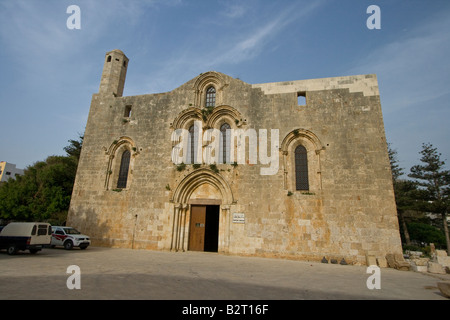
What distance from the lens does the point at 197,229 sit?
15.5 meters

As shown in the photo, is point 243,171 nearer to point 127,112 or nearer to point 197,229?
point 197,229

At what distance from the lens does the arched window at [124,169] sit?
17094 millimetres

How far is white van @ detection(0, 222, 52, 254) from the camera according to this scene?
11.3 m

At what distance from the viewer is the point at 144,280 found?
6.66m

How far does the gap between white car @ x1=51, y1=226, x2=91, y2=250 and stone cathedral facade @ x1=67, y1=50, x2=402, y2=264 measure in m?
1.31

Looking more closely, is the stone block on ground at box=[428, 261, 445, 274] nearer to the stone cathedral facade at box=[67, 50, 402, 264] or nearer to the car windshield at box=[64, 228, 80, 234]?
the stone cathedral facade at box=[67, 50, 402, 264]

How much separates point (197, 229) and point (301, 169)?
24.3 ft

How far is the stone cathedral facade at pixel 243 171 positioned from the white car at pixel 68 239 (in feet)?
4.29

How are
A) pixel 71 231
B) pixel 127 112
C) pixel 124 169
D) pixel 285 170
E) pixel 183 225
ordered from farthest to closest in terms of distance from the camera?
pixel 127 112 < pixel 124 169 < pixel 183 225 < pixel 71 231 < pixel 285 170

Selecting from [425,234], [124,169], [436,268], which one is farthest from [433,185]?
[124,169]

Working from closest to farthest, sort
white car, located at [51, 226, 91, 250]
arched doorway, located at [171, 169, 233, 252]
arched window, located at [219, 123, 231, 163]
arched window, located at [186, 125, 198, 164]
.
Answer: white car, located at [51, 226, 91, 250] < arched doorway, located at [171, 169, 233, 252] < arched window, located at [219, 123, 231, 163] < arched window, located at [186, 125, 198, 164]

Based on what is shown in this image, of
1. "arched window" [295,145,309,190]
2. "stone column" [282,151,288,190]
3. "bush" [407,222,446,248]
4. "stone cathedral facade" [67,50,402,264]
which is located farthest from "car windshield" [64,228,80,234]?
"bush" [407,222,446,248]

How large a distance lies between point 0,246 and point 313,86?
Result: 18673mm
